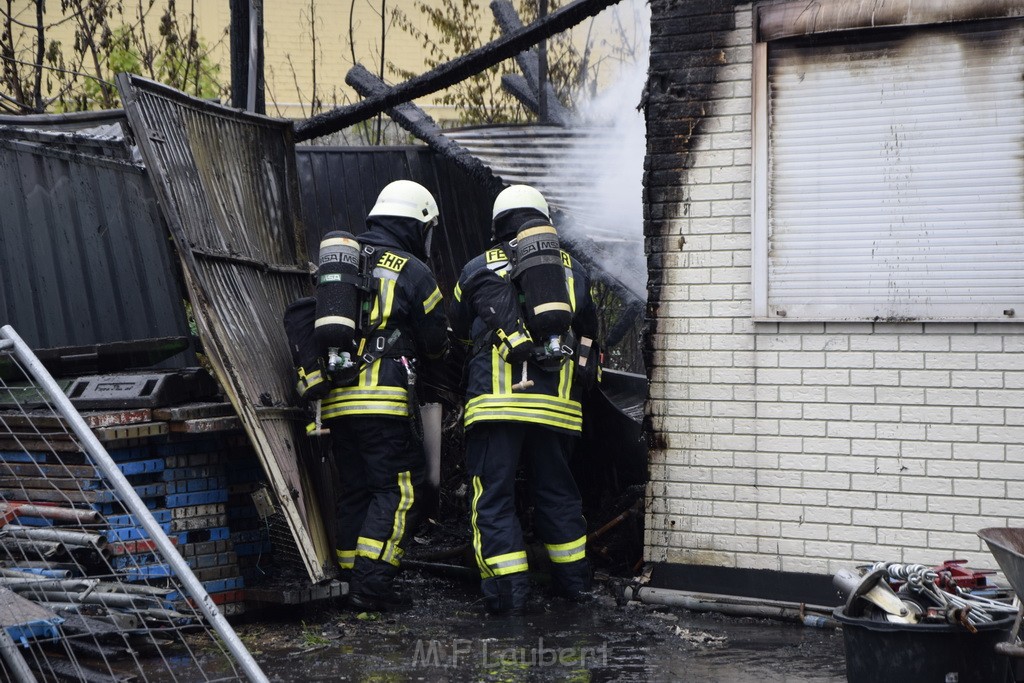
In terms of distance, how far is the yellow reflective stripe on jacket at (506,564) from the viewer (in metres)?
5.66

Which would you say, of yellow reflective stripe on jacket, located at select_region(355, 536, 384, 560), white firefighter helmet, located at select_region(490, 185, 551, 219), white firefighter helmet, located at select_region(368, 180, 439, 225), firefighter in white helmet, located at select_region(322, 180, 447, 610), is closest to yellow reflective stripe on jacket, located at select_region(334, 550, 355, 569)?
firefighter in white helmet, located at select_region(322, 180, 447, 610)

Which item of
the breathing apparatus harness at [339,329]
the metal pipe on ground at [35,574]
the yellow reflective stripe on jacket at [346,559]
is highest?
the breathing apparatus harness at [339,329]

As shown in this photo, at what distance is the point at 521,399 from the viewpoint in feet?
18.7

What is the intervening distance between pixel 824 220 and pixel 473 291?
74.3 inches

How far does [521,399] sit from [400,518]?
915 mm

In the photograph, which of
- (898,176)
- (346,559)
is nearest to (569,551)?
(346,559)

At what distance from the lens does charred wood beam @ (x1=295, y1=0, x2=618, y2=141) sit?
632cm

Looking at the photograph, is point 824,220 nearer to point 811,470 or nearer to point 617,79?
point 811,470

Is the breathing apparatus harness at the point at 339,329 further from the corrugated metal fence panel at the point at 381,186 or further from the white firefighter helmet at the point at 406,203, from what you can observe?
the corrugated metal fence panel at the point at 381,186

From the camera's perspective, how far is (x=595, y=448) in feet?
21.9

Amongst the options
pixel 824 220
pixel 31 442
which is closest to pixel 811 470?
pixel 824 220

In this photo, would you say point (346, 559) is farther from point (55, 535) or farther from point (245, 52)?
point (245, 52)

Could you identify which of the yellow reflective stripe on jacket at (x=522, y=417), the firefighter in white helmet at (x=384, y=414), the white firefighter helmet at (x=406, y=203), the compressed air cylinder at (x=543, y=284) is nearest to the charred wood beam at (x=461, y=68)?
the white firefighter helmet at (x=406, y=203)

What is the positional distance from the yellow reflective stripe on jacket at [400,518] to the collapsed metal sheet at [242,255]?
323 millimetres
